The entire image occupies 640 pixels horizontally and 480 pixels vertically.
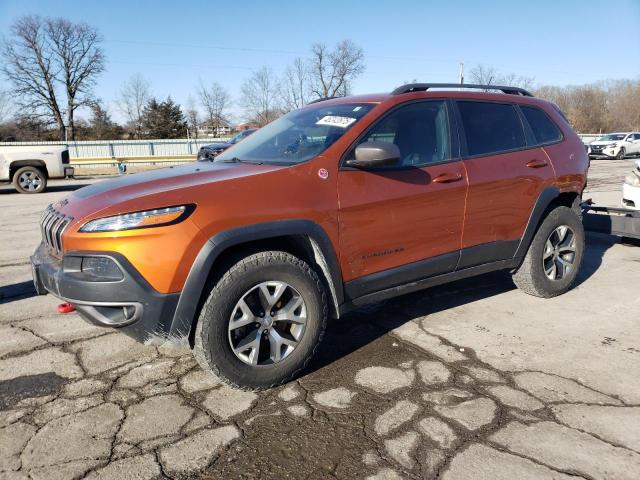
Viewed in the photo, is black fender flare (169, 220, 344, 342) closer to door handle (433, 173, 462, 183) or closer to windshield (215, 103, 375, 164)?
windshield (215, 103, 375, 164)

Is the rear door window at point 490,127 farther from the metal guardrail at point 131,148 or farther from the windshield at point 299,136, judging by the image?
the metal guardrail at point 131,148

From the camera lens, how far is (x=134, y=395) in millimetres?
2918

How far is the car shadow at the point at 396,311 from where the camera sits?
11.6ft

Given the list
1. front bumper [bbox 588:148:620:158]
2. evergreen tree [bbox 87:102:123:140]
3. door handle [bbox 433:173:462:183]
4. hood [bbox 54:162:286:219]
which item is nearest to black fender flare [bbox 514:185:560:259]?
door handle [bbox 433:173:462:183]

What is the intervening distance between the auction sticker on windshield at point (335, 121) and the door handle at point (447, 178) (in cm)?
74

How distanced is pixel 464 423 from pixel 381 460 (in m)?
0.55

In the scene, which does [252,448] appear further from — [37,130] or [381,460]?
[37,130]

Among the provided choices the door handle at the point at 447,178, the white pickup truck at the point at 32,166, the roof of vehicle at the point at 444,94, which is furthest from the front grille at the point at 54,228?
the white pickup truck at the point at 32,166

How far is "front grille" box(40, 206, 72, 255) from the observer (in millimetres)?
2845

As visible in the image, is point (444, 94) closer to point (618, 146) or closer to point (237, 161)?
point (237, 161)

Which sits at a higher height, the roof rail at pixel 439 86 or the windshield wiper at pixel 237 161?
the roof rail at pixel 439 86

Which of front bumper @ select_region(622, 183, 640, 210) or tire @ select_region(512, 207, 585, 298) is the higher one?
A: front bumper @ select_region(622, 183, 640, 210)

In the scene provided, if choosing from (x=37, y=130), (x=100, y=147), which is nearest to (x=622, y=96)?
(x=100, y=147)

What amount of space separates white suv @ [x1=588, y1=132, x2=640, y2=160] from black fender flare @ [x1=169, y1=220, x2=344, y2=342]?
2786cm
